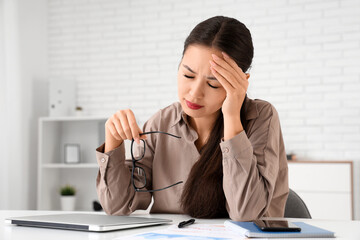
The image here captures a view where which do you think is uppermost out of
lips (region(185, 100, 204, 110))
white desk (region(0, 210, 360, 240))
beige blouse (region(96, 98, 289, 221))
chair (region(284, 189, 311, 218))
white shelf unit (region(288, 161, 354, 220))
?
lips (region(185, 100, 204, 110))

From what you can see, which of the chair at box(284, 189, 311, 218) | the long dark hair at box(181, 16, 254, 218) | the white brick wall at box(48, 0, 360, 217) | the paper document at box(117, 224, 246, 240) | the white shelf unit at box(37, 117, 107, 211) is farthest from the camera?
the white shelf unit at box(37, 117, 107, 211)

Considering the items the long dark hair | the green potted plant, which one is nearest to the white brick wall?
the green potted plant

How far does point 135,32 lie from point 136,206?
3.39m

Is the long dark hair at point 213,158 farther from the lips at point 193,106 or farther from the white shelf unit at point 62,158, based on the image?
the white shelf unit at point 62,158

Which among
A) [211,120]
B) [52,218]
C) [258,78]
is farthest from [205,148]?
[258,78]

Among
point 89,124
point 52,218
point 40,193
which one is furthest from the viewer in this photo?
point 89,124

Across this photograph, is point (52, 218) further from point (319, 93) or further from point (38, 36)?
point (38, 36)

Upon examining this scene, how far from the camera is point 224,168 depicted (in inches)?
54.4

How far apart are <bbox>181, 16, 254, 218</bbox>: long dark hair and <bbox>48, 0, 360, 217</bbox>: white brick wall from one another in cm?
275

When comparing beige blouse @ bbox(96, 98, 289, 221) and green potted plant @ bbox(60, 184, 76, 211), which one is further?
green potted plant @ bbox(60, 184, 76, 211)

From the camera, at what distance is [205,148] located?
1.60 m

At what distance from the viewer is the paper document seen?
3.32ft

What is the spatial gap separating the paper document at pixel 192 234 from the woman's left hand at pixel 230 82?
0.39 metres

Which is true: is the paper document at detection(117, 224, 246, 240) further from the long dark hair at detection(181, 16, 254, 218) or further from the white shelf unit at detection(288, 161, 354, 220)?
the white shelf unit at detection(288, 161, 354, 220)
